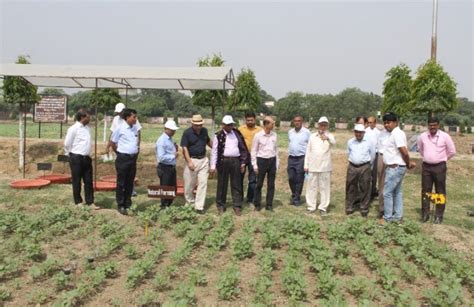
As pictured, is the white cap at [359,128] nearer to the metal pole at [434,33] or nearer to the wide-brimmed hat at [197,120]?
the wide-brimmed hat at [197,120]

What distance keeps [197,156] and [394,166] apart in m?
3.35

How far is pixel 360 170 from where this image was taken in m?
7.26

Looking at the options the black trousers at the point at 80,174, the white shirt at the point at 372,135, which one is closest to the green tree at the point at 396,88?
the white shirt at the point at 372,135

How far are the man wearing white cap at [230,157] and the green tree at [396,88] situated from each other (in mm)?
12854

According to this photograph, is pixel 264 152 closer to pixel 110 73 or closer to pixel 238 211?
pixel 238 211

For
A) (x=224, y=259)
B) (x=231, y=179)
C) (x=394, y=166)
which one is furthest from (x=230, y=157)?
(x=394, y=166)

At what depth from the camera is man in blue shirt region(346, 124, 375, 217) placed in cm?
720

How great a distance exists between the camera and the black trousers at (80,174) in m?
6.87

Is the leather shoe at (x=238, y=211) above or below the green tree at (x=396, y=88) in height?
below

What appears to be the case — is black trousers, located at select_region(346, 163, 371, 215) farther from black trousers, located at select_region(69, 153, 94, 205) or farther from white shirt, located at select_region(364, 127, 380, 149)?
black trousers, located at select_region(69, 153, 94, 205)

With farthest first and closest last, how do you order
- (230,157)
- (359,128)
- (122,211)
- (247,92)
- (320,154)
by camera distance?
(247,92) < (320,154) < (359,128) < (230,157) < (122,211)

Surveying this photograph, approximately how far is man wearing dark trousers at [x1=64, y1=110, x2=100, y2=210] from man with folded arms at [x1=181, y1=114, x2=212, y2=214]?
67.3 inches

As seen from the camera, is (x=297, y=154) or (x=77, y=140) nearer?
(x=77, y=140)

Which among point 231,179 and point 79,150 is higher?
point 79,150
